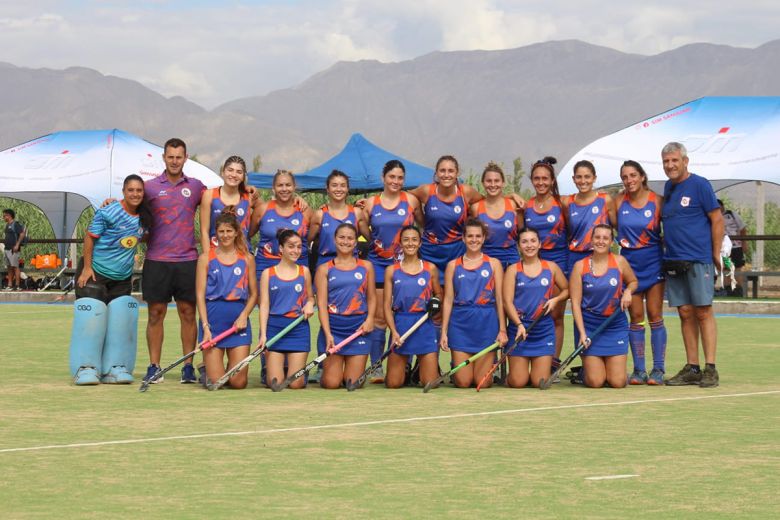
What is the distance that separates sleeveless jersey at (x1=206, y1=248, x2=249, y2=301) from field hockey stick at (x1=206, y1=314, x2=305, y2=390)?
1.32 feet

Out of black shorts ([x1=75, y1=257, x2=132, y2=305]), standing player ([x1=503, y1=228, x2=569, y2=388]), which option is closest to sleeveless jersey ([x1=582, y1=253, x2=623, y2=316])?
standing player ([x1=503, y1=228, x2=569, y2=388])

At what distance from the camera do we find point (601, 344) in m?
10.6

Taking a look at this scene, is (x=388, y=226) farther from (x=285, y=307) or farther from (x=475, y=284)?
(x=285, y=307)

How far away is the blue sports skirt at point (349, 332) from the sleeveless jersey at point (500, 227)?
3.80 feet

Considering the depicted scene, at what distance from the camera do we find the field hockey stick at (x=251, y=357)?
34.1 ft

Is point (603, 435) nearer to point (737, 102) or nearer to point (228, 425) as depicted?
point (228, 425)

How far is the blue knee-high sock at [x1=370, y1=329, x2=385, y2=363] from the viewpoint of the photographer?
36.6 ft

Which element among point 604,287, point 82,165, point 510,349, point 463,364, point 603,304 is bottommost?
point 463,364

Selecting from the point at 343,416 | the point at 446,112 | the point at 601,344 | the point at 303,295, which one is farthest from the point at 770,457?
the point at 446,112

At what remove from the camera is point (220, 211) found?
36.0 feet

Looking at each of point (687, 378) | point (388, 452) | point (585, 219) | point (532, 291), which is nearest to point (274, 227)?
point (532, 291)

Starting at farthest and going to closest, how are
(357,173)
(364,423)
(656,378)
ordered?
(357,173), (656,378), (364,423)

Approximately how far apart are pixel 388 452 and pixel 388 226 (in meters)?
3.84

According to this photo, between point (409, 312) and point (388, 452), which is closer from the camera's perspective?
point (388, 452)
